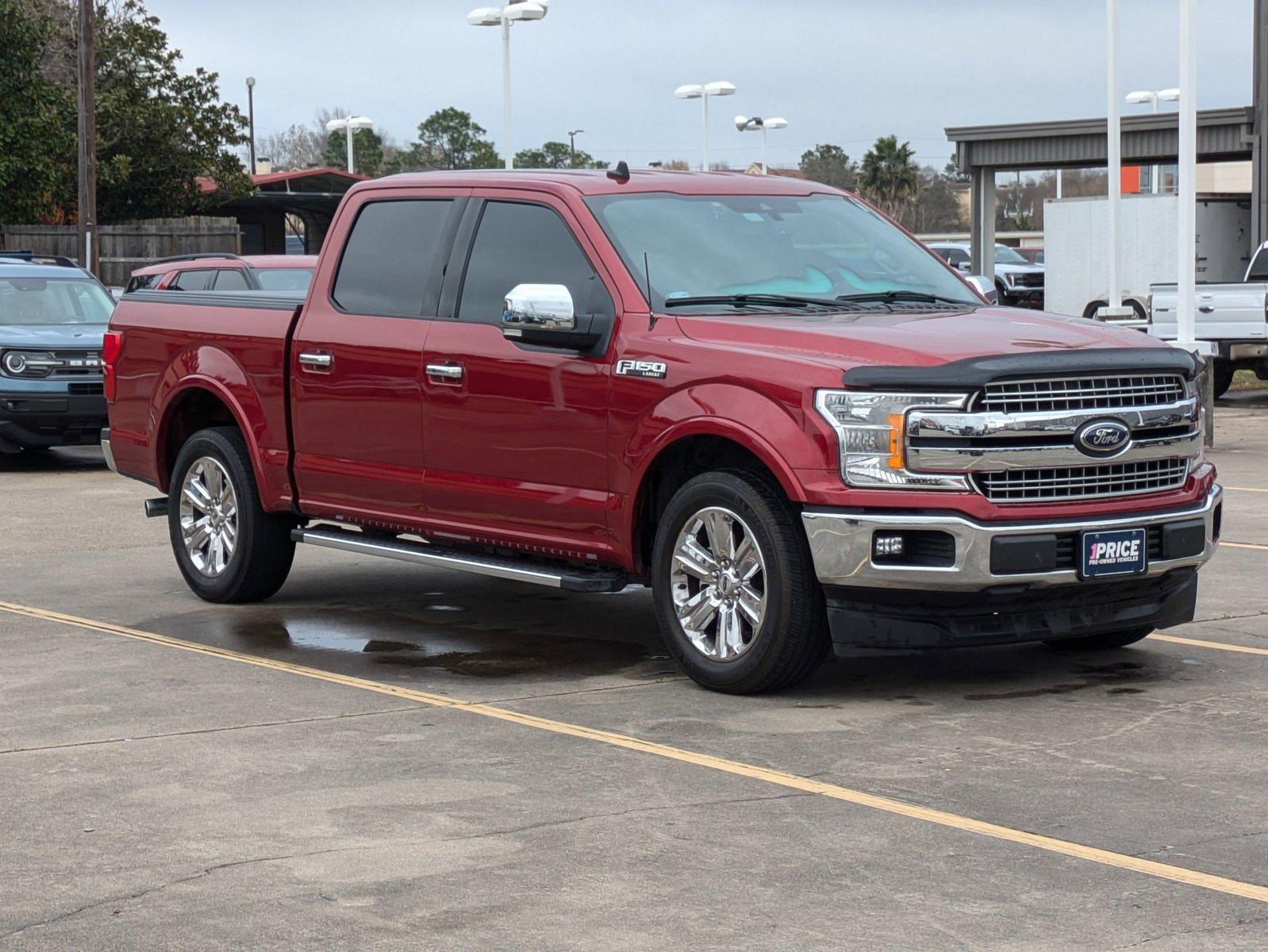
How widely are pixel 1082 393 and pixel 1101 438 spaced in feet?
0.58

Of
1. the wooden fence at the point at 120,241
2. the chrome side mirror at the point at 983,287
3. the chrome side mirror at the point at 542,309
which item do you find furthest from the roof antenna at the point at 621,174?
the wooden fence at the point at 120,241

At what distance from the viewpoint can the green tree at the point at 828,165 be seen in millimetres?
110500

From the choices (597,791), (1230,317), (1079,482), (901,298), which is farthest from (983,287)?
(1230,317)

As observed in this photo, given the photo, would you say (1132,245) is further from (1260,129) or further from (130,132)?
(130,132)

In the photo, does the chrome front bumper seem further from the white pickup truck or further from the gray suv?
the white pickup truck

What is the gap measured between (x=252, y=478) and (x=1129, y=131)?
30.1 meters

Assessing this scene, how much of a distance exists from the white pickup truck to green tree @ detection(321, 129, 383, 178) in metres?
58.0

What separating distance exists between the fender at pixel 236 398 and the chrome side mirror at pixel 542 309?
2108 mm

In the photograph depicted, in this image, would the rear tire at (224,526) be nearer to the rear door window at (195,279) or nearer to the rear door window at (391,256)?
the rear door window at (391,256)

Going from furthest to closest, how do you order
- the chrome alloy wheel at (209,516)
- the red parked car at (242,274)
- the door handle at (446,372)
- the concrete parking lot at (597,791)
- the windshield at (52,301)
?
the red parked car at (242,274)
the windshield at (52,301)
the chrome alloy wheel at (209,516)
the door handle at (446,372)
the concrete parking lot at (597,791)

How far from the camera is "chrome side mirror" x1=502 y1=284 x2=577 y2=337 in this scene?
7.71m

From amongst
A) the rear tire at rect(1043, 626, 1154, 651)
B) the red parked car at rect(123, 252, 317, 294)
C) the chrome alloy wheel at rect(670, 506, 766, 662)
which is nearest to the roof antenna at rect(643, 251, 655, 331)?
the chrome alloy wheel at rect(670, 506, 766, 662)

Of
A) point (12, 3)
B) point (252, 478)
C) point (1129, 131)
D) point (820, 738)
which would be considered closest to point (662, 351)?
point (820, 738)

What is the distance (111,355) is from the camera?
35.3ft
